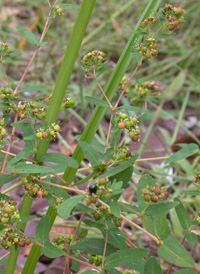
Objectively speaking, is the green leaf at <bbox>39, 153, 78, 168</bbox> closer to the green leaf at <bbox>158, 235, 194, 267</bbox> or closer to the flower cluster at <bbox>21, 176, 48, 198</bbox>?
the flower cluster at <bbox>21, 176, 48, 198</bbox>

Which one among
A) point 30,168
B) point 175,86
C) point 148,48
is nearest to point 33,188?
point 30,168

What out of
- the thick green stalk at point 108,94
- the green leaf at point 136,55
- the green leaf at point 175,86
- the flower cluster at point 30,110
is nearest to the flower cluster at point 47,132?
the flower cluster at point 30,110

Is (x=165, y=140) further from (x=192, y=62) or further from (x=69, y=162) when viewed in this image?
(x=69, y=162)

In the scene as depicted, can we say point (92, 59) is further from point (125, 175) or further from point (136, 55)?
point (125, 175)

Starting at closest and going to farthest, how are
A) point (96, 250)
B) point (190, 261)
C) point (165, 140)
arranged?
point (190, 261) < point (96, 250) < point (165, 140)

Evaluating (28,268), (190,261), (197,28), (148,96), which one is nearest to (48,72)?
(197,28)

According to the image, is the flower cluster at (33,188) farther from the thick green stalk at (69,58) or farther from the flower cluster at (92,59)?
the flower cluster at (92,59)

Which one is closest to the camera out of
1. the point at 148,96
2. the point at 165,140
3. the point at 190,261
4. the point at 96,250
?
the point at 190,261
